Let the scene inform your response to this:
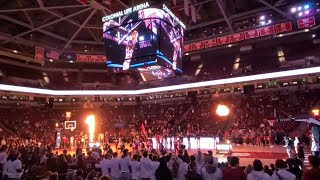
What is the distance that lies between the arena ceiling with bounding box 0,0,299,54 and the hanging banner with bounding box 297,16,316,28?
1201 mm

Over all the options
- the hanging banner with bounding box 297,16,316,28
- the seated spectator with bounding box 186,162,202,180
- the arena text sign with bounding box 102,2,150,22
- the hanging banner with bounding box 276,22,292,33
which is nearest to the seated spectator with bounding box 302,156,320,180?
the seated spectator with bounding box 186,162,202,180

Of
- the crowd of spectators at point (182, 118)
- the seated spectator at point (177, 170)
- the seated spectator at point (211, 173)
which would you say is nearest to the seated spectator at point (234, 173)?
the seated spectator at point (211, 173)

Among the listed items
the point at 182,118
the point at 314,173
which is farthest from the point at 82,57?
the point at 314,173

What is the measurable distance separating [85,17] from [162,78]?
13.6m

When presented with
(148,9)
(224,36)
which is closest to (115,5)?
(148,9)

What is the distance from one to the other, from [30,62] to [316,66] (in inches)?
1458

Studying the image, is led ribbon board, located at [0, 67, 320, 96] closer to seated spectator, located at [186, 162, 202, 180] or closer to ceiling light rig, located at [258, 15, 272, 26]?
ceiling light rig, located at [258, 15, 272, 26]

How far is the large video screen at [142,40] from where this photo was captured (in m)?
17.2

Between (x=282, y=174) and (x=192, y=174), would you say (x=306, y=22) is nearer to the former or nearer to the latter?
(x=282, y=174)

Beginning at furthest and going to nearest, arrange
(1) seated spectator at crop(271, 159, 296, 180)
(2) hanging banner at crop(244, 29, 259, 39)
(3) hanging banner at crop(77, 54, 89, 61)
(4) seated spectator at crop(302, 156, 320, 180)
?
(3) hanging banner at crop(77, 54, 89, 61), (2) hanging banner at crop(244, 29, 259, 39), (1) seated spectator at crop(271, 159, 296, 180), (4) seated spectator at crop(302, 156, 320, 180)

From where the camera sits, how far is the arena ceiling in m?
26.5

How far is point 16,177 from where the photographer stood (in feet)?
31.1

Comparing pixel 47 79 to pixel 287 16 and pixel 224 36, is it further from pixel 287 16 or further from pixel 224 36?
pixel 287 16

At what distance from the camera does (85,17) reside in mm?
32250
